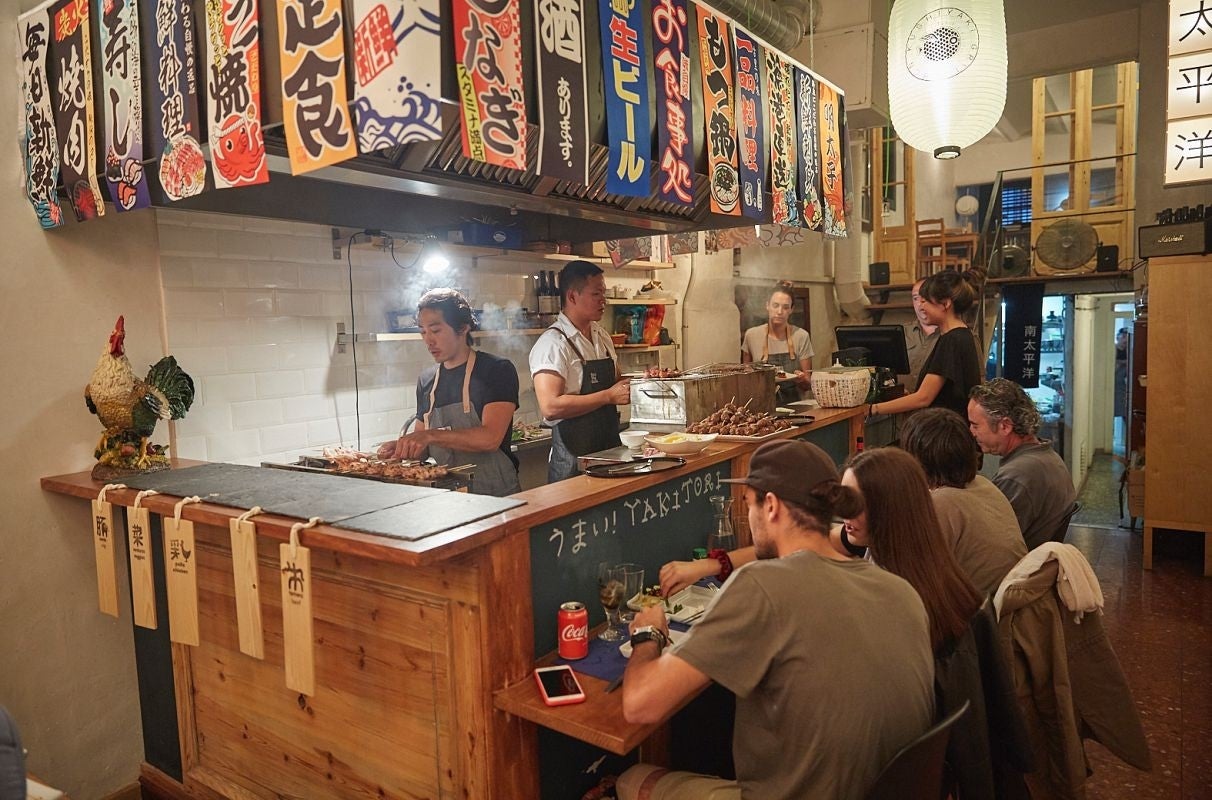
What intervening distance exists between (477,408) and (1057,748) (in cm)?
254

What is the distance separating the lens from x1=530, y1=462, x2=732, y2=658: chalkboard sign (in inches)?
88.0

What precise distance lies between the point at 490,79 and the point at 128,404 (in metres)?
1.76

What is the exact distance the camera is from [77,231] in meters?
2.82

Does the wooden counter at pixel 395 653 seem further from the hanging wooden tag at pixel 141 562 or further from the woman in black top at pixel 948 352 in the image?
the woman in black top at pixel 948 352

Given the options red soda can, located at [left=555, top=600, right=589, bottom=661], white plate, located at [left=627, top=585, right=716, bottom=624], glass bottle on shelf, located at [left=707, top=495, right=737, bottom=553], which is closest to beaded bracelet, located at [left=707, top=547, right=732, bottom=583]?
white plate, located at [left=627, top=585, right=716, bottom=624]

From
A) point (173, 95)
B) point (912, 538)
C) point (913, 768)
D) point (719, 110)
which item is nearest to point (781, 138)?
point (719, 110)

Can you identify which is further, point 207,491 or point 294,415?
point 294,415

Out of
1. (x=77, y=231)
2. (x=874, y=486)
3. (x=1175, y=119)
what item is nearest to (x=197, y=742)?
(x=77, y=231)

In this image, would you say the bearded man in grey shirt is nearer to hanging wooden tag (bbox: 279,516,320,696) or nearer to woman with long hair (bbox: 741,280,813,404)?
hanging wooden tag (bbox: 279,516,320,696)

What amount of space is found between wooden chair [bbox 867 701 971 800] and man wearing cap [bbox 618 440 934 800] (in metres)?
0.09

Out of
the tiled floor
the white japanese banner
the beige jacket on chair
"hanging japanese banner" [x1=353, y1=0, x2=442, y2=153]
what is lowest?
the tiled floor

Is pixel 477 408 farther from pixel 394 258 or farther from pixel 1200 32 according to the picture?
pixel 1200 32

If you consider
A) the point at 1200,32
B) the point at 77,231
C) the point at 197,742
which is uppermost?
the point at 1200,32

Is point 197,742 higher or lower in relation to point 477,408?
lower
